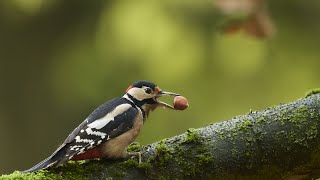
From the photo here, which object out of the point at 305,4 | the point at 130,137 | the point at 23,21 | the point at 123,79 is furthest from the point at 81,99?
the point at 130,137

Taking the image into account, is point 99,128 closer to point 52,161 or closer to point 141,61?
point 52,161

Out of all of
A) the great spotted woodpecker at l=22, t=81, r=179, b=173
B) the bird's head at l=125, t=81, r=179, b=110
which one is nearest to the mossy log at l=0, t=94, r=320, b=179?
the great spotted woodpecker at l=22, t=81, r=179, b=173

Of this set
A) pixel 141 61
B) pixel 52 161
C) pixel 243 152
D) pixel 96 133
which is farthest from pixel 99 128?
pixel 141 61

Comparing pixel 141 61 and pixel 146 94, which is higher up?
pixel 141 61

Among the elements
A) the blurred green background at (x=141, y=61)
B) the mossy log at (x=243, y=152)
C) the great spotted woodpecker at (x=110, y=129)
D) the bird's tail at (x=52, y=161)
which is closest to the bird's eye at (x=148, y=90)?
the great spotted woodpecker at (x=110, y=129)

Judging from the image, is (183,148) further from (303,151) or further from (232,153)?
(303,151)

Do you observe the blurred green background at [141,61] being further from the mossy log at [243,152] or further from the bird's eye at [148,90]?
the mossy log at [243,152]

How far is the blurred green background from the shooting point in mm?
4254

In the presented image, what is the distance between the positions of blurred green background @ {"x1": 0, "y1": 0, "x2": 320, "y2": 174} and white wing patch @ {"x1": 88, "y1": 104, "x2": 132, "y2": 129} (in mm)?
1559

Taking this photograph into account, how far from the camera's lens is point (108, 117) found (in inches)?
77.1

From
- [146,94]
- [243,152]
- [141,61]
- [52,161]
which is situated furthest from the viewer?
[141,61]

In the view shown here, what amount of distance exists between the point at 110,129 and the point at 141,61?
2650 mm

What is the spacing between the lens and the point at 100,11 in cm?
520

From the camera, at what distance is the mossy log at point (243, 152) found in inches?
74.1
